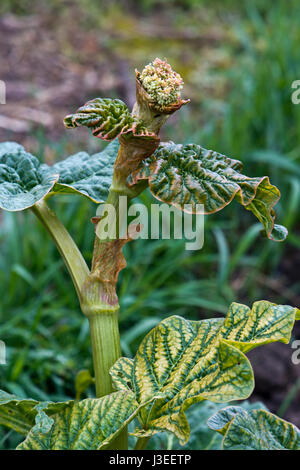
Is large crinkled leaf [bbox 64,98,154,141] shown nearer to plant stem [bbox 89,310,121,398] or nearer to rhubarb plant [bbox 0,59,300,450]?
rhubarb plant [bbox 0,59,300,450]

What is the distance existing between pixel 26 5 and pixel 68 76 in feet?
3.15

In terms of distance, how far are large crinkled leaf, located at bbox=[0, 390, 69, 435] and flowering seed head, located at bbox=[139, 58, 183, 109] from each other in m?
0.38

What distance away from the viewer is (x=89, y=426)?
0.63m

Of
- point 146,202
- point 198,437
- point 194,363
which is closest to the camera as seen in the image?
point 194,363

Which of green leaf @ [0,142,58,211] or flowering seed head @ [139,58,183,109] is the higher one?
flowering seed head @ [139,58,183,109]

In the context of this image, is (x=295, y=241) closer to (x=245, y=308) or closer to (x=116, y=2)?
(x=245, y=308)

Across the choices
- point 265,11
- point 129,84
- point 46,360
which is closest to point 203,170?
point 46,360

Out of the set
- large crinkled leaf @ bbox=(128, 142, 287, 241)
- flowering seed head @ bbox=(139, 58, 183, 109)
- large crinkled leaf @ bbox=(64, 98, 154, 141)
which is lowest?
large crinkled leaf @ bbox=(128, 142, 287, 241)

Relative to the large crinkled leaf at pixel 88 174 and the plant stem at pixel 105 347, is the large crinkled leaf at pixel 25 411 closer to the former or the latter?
the plant stem at pixel 105 347

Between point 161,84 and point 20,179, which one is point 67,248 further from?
point 161,84

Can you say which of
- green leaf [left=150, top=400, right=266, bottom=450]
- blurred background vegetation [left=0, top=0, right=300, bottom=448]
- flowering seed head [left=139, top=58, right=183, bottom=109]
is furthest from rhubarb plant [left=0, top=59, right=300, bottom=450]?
blurred background vegetation [left=0, top=0, right=300, bottom=448]

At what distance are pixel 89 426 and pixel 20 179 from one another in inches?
13.1

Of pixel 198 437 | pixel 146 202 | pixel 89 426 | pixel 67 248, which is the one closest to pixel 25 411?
pixel 89 426

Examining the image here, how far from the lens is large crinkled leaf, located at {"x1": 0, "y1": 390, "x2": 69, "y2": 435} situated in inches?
24.5
